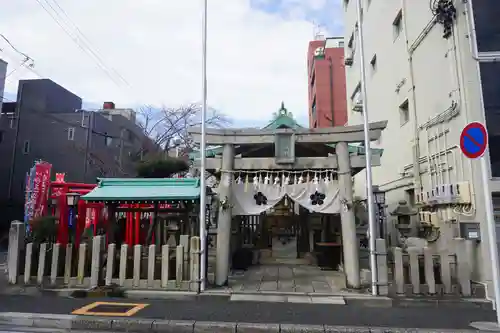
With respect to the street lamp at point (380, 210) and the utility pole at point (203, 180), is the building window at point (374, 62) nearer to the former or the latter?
the street lamp at point (380, 210)

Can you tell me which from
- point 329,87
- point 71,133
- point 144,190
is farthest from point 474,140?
point 329,87

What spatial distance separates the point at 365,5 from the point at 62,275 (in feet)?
64.7

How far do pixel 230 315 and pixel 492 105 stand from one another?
9014 millimetres

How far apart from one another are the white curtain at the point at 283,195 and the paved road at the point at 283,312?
9.72 feet

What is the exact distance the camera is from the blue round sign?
265 inches

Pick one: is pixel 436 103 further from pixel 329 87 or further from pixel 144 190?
pixel 329 87

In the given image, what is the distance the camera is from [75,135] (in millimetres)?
29562

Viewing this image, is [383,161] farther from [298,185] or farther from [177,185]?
[177,185]

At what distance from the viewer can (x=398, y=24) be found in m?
15.9

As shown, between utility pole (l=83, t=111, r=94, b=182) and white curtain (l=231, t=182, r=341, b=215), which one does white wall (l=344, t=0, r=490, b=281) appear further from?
utility pole (l=83, t=111, r=94, b=182)

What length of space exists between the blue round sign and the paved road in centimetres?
338

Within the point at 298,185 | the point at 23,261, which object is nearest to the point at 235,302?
the point at 298,185

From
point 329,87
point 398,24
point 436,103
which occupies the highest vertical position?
point 329,87

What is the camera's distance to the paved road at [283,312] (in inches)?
286
